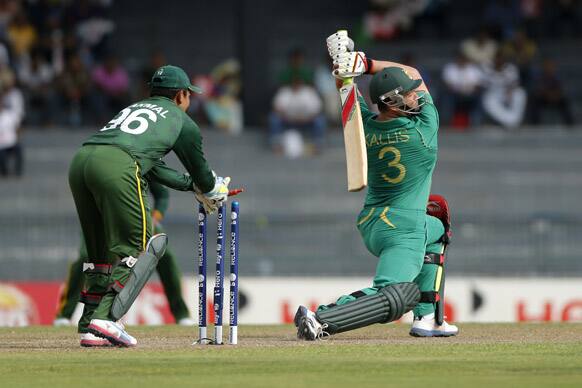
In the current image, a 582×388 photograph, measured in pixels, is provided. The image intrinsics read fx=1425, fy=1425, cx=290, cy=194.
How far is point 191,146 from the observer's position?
9742 millimetres

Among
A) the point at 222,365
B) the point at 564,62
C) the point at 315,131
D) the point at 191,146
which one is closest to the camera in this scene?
the point at 222,365

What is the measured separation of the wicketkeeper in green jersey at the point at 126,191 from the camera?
944cm

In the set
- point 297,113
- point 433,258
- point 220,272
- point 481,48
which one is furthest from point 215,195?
point 481,48

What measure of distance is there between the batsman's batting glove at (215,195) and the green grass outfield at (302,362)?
39.1 inches

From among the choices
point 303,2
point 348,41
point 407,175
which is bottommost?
point 407,175

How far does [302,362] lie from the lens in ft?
28.3

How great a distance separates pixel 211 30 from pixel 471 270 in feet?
Result: 35.9

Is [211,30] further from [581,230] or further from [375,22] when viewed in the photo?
[581,230]

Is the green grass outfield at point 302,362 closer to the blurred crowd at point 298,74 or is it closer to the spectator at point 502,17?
the blurred crowd at point 298,74

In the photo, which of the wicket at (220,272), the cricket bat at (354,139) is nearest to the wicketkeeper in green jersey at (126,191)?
the wicket at (220,272)

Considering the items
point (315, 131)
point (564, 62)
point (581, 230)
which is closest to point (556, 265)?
point (581, 230)

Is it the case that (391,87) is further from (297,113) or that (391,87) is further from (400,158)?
(297,113)

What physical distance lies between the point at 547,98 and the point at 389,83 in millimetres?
14936

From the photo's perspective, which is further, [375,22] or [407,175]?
[375,22]
